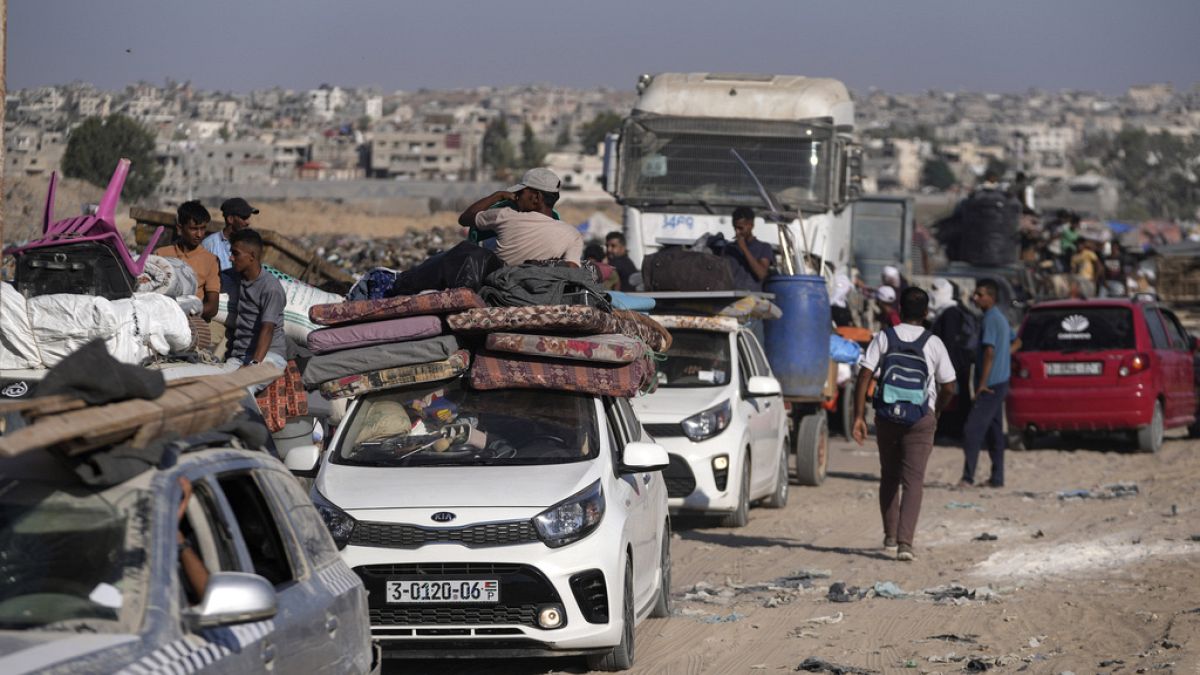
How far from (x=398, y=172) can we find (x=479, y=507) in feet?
549

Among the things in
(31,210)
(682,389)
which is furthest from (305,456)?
(31,210)

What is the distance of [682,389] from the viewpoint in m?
15.1

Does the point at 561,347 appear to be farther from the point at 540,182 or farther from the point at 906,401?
the point at 906,401

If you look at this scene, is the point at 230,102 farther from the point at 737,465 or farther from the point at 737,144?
the point at 737,465

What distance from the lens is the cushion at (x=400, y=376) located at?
9.87 metres

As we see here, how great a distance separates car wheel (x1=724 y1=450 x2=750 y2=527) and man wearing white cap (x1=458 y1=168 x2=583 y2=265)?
3.77 meters

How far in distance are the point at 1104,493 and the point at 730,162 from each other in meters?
7.50

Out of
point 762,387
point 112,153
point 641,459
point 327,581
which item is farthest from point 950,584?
point 112,153

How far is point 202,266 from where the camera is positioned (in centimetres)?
1234

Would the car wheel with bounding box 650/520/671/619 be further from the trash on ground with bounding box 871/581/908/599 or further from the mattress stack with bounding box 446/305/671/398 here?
the trash on ground with bounding box 871/581/908/599

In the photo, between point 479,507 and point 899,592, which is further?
point 899,592

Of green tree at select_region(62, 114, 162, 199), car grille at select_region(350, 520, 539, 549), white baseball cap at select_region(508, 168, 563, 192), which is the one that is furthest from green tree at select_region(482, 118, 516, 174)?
car grille at select_region(350, 520, 539, 549)

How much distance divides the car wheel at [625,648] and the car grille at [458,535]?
25.5 inches

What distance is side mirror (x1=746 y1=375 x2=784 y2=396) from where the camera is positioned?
14.3 m
